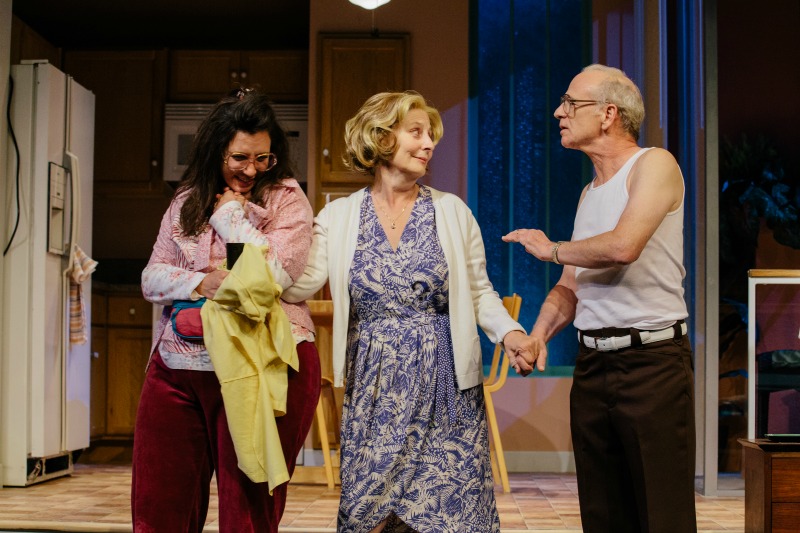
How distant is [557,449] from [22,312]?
305cm

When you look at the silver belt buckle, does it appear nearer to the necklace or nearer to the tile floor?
the necklace

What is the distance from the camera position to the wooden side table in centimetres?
274

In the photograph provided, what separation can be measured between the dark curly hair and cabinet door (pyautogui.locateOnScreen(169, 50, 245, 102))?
14.2ft

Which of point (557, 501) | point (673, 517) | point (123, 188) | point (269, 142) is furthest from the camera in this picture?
point (123, 188)

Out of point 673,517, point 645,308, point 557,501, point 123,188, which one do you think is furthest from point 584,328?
point 123,188

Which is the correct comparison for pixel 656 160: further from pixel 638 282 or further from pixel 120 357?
pixel 120 357

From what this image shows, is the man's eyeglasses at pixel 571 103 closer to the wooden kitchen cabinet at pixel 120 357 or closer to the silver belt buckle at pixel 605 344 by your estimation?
the silver belt buckle at pixel 605 344

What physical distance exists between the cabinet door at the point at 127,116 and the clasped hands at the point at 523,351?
4.65 metres

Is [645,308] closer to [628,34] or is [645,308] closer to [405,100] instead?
[405,100]

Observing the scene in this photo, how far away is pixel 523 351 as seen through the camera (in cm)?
198

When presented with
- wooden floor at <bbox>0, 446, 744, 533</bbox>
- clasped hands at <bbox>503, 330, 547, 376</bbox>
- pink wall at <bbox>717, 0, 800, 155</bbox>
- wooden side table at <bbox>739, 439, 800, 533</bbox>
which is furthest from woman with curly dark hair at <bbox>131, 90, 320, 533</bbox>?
pink wall at <bbox>717, 0, 800, 155</bbox>

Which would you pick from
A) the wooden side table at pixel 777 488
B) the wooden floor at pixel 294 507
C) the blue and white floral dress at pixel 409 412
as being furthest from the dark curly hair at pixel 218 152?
the wooden side table at pixel 777 488

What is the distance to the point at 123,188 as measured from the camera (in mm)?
6180

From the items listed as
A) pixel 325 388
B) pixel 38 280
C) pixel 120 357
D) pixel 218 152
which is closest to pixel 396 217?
pixel 218 152
